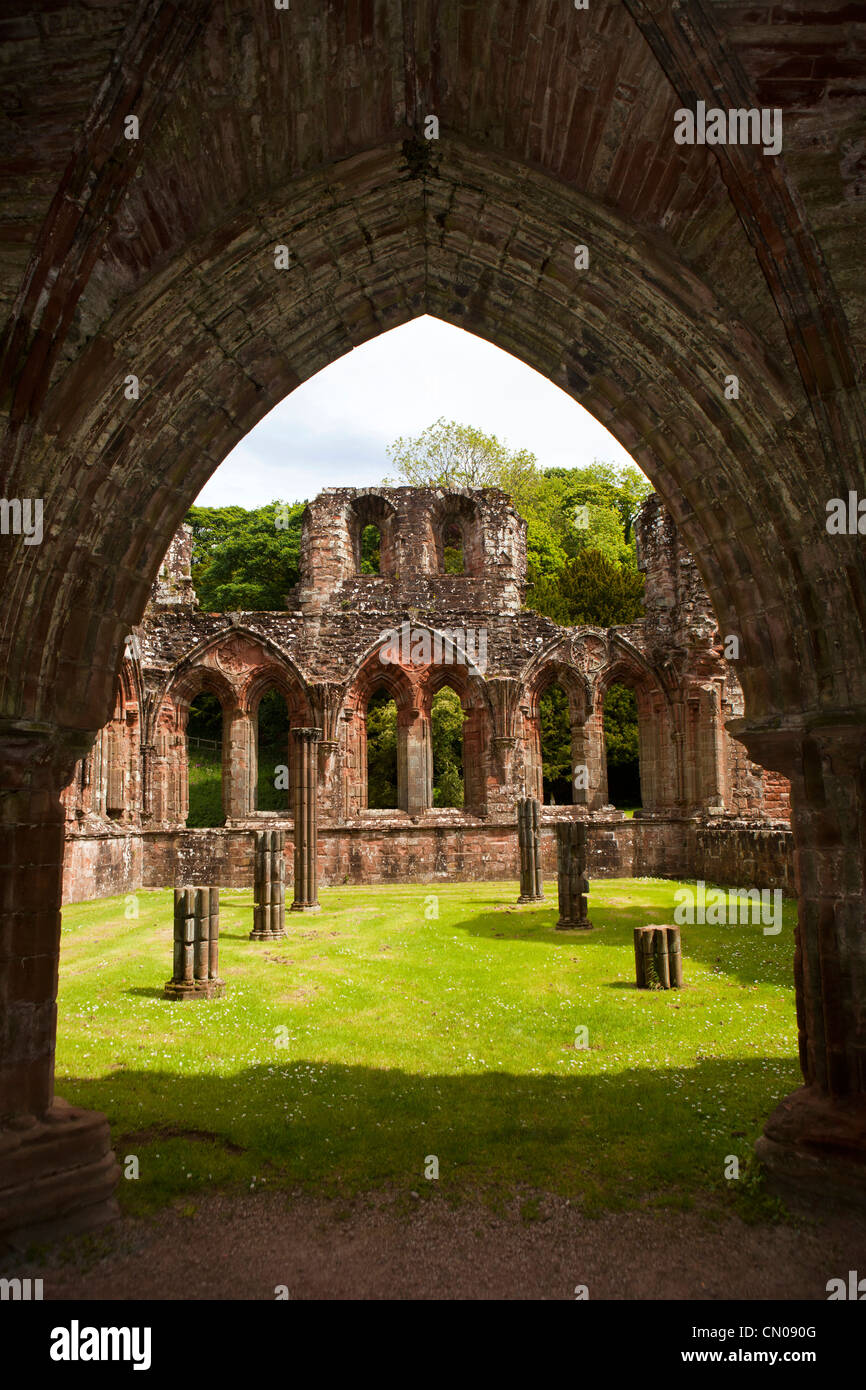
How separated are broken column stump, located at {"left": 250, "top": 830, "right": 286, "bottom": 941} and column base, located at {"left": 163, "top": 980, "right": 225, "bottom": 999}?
10.5 feet

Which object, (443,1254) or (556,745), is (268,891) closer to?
(443,1254)

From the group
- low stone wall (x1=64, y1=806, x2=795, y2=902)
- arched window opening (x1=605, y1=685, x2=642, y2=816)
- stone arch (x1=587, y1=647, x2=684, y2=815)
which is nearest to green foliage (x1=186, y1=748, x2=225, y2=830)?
low stone wall (x1=64, y1=806, x2=795, y2=902)

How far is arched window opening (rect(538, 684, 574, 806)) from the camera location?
1113 inches

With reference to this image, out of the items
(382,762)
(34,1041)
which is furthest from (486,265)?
(382,762)

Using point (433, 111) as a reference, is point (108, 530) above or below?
below

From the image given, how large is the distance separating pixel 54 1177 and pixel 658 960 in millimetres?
5932

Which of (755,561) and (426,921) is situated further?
(426,921)

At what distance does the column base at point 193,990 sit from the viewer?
8.27 metres

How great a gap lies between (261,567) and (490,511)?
15204mm

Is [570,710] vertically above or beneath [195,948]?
above

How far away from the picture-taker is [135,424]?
173 inches

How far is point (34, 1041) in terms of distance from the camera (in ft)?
12.9
